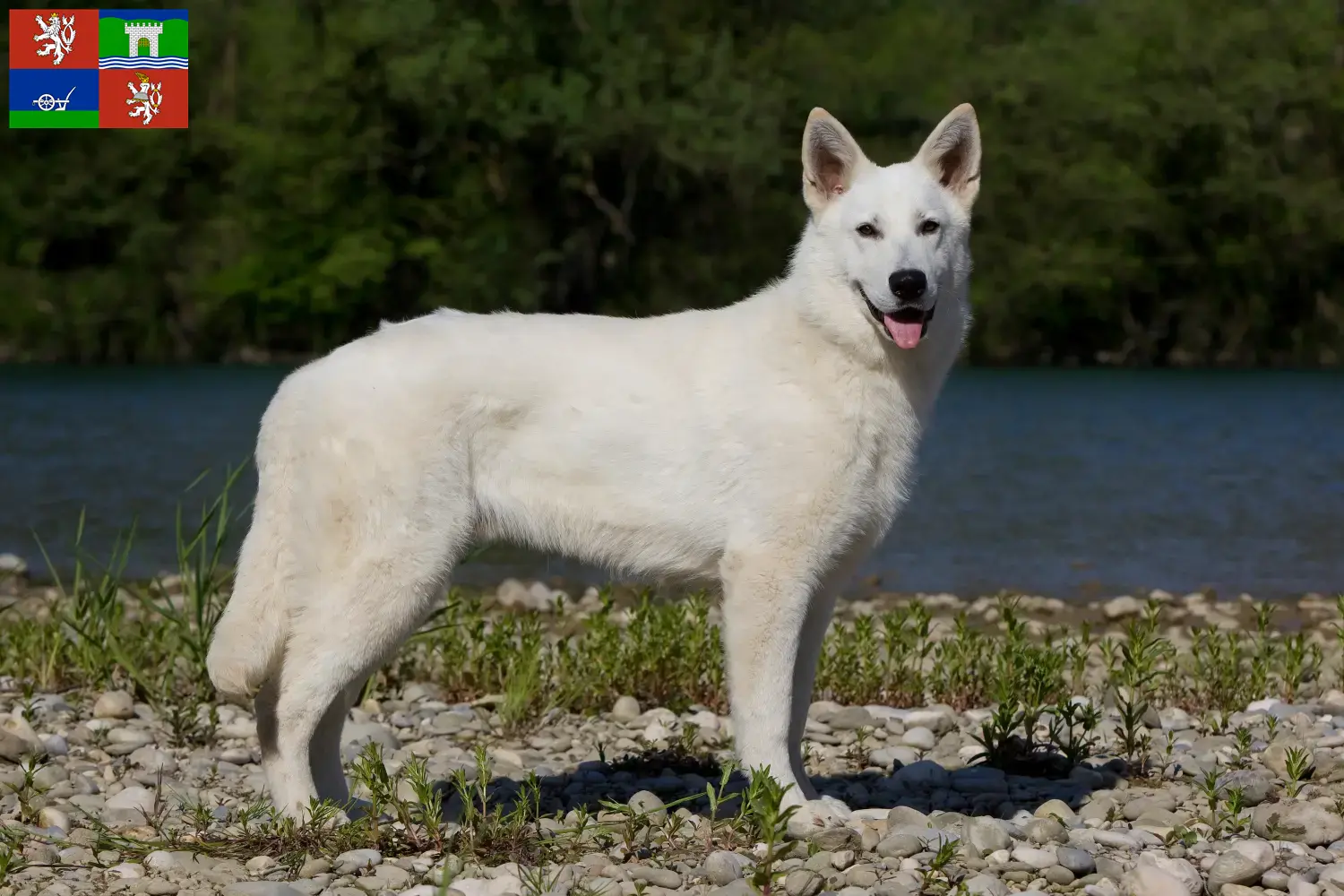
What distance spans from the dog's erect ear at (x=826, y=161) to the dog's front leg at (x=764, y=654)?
122 cm

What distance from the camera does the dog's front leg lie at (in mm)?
4707

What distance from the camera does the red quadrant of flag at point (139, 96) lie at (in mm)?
23453

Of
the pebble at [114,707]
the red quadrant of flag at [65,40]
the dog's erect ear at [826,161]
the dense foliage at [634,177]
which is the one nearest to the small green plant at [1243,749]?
the dog's erect ear at [826,161]

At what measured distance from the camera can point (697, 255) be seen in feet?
131

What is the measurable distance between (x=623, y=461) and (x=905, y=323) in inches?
38.6

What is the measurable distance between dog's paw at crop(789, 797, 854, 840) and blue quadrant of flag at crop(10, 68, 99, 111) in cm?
2055

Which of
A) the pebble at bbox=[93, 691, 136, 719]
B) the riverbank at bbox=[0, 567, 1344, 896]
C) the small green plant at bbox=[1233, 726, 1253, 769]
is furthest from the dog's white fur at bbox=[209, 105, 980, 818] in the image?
the pebble at bbox=[93, 691, 136, 719]

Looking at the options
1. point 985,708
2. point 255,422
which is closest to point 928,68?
point 255,422

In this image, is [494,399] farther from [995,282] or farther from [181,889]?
[995,282]

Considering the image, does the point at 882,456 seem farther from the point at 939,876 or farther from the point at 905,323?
the point at 939,876

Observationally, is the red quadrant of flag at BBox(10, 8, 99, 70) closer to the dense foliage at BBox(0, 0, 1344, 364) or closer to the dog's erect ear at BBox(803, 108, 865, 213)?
the dense foliage at BBox(0, 0, 1344, 364)

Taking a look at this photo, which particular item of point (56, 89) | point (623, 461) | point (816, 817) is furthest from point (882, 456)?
point (56, 89)

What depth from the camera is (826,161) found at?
5.05 m

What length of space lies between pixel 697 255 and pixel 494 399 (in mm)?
35692
